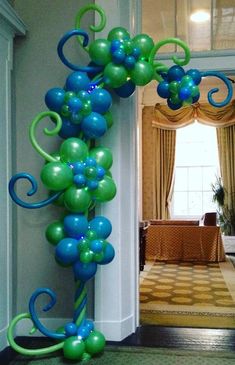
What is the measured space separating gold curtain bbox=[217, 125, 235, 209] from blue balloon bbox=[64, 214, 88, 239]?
21.9ft

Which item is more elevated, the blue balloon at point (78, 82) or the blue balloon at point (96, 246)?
the blue balloon at point (78, 82)

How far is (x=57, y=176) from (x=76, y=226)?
31 centimetres

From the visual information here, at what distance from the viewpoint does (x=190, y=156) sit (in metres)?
9.20

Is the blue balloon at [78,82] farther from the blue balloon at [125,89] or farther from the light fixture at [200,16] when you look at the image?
the light fixture at [200,16]

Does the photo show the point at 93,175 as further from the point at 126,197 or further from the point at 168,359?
the point at 168,359

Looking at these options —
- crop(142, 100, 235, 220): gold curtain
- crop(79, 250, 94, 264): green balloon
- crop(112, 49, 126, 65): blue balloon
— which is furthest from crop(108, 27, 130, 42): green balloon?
crop(142, 100, 235, 220): gold curtain

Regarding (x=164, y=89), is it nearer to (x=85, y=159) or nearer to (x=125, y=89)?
(x=125, y=89)

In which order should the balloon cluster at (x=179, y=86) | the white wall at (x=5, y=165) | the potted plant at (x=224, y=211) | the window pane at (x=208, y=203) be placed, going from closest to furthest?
the balloon cluster at (x=179, y=86)
the white wall at (x=5, y=165)
the potted plant at (x=224, y=211)
the window pane at (x=208, y=203)

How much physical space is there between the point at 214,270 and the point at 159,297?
1.95 metres

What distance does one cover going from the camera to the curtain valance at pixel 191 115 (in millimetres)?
8703

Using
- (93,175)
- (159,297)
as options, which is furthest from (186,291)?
(93,175)

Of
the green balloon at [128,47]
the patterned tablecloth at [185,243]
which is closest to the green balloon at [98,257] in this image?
the green balloon at [128,47]

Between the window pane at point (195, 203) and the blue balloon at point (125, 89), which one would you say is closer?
the blue balloon at point (125, 89)

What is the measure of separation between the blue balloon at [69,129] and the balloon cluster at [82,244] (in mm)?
520
